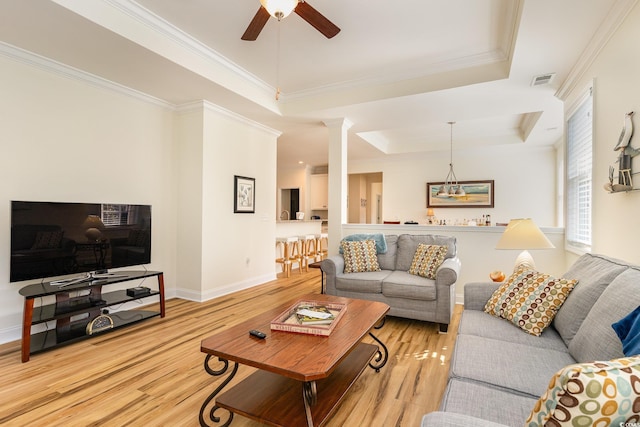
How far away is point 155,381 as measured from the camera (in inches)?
89.4

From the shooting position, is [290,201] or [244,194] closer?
[244,194]

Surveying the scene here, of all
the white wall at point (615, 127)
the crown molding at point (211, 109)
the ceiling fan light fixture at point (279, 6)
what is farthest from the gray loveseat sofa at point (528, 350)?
the crown molding at point (211, 109)

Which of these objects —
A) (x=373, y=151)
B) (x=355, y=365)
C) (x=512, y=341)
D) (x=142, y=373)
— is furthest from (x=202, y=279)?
(x=373, y=151)

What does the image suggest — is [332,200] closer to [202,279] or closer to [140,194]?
[202,279]

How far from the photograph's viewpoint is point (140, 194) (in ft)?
13.3

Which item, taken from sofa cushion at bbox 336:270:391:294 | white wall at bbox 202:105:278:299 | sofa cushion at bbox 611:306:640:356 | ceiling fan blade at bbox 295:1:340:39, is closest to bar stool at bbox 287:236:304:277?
white wall at bbox 202:105:278:299

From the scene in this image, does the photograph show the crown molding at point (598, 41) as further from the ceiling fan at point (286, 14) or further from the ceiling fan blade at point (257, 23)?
the ceiling fan blade at point (257, 23)

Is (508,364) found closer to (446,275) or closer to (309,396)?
(309,396)

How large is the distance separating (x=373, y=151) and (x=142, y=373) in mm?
6367

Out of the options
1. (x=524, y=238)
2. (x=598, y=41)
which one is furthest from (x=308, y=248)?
(x=598, y=41)

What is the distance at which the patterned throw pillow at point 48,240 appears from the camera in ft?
9.31

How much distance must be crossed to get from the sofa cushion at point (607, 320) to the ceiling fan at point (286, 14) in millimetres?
2305

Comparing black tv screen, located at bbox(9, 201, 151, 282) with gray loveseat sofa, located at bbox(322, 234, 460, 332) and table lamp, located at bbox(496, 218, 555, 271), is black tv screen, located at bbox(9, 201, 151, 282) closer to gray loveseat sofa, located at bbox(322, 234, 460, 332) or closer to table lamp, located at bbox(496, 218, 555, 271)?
gray loveseat sofa, located at bbox(322, 234, 460, 332)

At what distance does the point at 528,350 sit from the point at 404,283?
1650 mm
